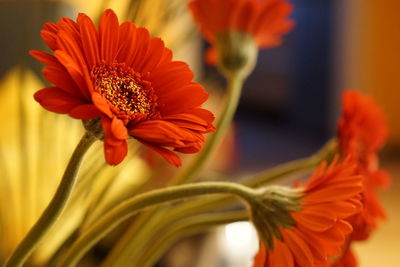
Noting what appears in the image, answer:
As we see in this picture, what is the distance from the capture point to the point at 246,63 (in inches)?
14.3

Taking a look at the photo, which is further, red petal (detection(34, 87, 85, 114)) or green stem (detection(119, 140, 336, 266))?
green stem (detection(119, 140, 336, 266))

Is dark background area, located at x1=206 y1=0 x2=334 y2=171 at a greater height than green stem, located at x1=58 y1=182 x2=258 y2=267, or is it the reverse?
green stem, located at x1=58 y1=182 x2=258 y2=267

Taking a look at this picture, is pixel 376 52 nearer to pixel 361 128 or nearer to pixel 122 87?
pixel 361 128

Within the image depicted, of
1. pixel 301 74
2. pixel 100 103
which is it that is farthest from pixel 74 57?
pixel 301 74

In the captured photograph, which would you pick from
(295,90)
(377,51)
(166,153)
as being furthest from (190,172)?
(295,90)

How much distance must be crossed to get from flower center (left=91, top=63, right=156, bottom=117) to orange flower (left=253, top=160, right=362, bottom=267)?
0.07 meters

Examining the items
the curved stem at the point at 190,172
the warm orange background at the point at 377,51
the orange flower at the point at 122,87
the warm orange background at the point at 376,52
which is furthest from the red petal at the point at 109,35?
the warm orange background at the point at 377,51

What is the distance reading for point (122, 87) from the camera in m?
0.21

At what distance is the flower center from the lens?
20 centimetres

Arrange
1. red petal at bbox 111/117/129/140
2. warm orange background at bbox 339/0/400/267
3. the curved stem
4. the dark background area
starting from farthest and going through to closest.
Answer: the dark background area
warm orange background at bbox 339/0/400/267
the curved stem
red petal at bbox 111/117/129/140

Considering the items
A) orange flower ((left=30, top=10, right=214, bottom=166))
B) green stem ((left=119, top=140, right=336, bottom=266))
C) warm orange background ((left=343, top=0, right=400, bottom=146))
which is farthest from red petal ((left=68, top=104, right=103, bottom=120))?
warm orange background ((left=343, top=0, right=400, bottom=146))

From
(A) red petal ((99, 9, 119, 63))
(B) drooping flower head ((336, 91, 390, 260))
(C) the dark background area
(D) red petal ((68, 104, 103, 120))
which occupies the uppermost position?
(A) red petal ((99, 9, 119, 63))

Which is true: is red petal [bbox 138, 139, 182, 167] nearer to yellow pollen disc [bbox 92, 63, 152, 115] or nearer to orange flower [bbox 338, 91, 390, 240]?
yellow pollen disc [bbox 92, 63, 152, 115]

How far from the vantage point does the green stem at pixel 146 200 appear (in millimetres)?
211
